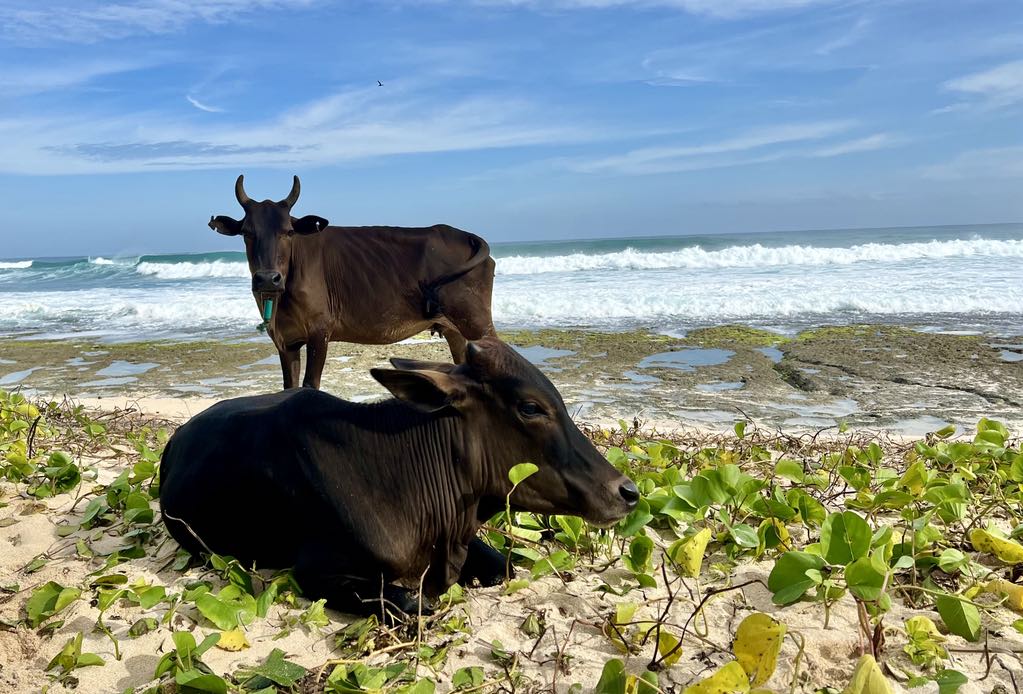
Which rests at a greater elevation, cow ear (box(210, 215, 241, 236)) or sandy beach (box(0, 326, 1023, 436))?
cow ear (box(210, 215, 241, 236))

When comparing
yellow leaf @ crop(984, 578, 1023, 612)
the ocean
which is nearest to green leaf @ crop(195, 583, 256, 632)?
yellow leaf @ crop(984, 578, 1023, 612)

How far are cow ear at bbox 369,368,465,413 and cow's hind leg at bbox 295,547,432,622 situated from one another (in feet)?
1.99

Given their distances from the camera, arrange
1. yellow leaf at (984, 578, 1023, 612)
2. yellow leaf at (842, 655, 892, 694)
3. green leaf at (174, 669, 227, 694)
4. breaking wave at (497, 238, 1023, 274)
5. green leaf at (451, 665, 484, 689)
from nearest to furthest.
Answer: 1. yellow leaf at (842, 655, 892, 694)
2. green leaf at (174, 669, 227, 694)
3. green leaf at (451, 665, 484, 689)
4. yellow leaf at (984, 578, 1023, 612)
5. breaking wave at (497, 238, 1023, 274)

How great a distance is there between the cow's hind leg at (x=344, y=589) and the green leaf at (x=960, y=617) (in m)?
1.60

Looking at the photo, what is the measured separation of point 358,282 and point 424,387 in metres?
4.84

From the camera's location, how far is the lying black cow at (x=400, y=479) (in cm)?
291

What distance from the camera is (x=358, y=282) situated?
7.60 metres

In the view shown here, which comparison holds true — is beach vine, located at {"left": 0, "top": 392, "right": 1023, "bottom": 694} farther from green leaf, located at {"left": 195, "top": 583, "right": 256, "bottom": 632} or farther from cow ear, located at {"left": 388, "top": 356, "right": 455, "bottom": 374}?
cow ear, located at {"left": 388, "top": 356, "right": 455, "bottom": 374}

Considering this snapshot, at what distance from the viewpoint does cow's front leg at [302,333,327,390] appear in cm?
702

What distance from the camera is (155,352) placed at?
14.1m

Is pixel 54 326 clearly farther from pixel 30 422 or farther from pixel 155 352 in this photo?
pixel 30 422

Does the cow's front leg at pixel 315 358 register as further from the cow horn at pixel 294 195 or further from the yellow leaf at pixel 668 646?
the yellow leaf at pixel 668 646

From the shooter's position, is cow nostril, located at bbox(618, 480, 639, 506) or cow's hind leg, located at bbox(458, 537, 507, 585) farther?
cow's hind leg, located at bbox(458, 537, 507, 585)

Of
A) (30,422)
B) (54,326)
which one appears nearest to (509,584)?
(30,422)
